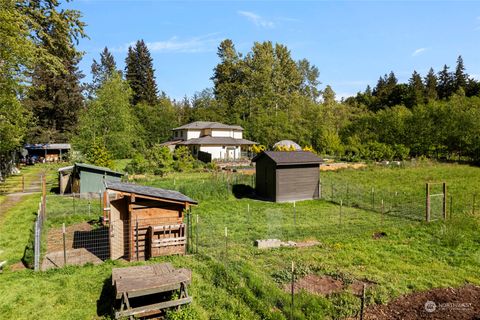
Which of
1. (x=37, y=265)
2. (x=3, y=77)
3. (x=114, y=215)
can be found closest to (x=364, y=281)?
(x=114, y=215)

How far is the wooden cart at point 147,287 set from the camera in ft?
23.0

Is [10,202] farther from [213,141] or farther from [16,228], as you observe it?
[213,141]

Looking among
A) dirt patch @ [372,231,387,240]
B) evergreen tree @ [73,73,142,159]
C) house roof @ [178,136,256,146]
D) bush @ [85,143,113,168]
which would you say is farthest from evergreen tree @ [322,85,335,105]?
dirt patch @ [372,231,387,240]

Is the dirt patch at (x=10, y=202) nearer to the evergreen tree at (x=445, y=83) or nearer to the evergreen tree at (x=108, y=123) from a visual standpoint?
the evergreen tree at (x=108, y=123)

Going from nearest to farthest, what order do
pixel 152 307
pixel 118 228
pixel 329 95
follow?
pixel 152 307
pixel 118 228
pixel 329 95

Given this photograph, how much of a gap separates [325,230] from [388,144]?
3582cm

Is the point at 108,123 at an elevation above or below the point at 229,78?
below

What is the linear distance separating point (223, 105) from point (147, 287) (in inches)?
2486

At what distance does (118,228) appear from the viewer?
1116 centimetres

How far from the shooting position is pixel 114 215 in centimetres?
1113

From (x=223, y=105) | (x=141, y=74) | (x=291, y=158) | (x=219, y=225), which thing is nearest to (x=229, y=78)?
(x=223, y=105)

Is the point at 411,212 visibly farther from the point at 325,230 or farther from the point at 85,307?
the point at 85,307

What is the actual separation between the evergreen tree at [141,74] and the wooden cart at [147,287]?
69.3m

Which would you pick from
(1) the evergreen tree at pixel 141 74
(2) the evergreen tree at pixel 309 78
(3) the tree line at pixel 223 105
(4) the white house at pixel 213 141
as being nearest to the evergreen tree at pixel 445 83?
(3) the tree line at pixel 223 105
